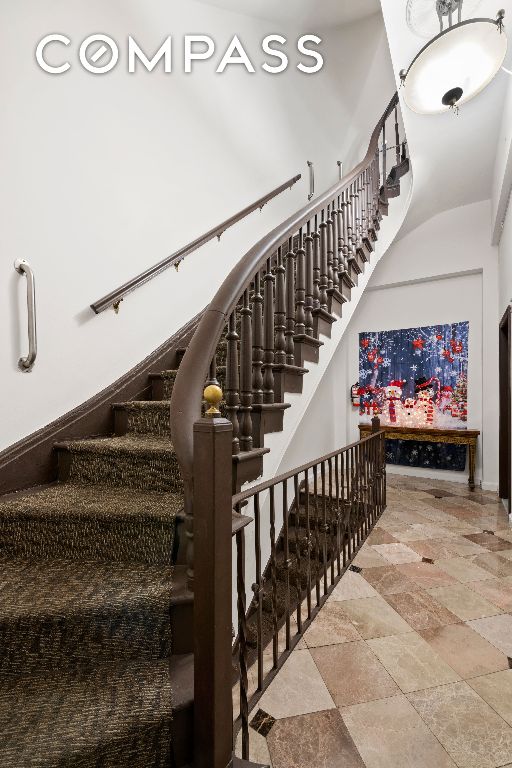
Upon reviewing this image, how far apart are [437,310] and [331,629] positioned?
14.2 feet

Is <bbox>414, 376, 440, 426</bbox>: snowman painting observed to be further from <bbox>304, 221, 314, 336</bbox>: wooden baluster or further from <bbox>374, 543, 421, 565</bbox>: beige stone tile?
<bbox>304, 221, 314, 336</bbox>: wooden baluster

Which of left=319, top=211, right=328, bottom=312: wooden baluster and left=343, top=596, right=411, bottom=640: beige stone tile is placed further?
left=319, top=211, right=328, bottom=312: wooden baluster

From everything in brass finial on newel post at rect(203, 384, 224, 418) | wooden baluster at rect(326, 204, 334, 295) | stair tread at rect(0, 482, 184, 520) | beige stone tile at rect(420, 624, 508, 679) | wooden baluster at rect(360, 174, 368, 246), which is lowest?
beige stone tile at rect(420, 624, 508, 679)

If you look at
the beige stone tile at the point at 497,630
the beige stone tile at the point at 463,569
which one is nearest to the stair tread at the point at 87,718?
the beige stone tile at the point at 497,630

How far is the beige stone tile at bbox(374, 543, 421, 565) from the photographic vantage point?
2.55m

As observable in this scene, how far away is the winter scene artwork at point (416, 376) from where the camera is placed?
4.73 meters

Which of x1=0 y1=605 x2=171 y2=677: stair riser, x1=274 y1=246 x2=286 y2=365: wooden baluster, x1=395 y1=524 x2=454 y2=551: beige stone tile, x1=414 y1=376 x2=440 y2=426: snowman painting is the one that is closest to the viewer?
x1=0 y1=605 x2=171 y2=677: stair riser

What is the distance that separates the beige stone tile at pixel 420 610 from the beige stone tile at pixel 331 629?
0.99 ft

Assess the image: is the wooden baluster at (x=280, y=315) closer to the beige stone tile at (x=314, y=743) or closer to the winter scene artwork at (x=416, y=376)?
the beige stone tile at (x=314, y=743)

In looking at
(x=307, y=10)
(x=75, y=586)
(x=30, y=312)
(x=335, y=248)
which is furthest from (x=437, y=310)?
(x=75, y=586)

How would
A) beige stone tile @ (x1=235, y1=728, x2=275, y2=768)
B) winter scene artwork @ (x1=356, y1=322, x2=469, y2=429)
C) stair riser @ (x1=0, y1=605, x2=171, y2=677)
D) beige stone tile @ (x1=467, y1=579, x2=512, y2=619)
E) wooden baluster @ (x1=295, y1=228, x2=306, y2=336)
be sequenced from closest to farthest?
stair riser @ (x1=0, y1=605, x2=171, y2=677) → beige stone tile @ (x1=235, y1=728, x2=275, y2=768) → beige stone tile @ (x1=467, y1=579, x2=512, y2=619) → wooden baluster @ (x1=295, y1=228, x2=306, y2=336) → winter scene artwork @ (x1=356, y1=322, x2=469, y2=429)

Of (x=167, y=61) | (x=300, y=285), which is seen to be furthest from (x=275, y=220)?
(x=300, y=285)

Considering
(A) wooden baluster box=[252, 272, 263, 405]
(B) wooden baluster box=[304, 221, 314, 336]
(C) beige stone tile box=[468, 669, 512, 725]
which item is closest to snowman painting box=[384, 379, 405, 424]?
(B) wooden baluster box=[304, 221, 314, 336]

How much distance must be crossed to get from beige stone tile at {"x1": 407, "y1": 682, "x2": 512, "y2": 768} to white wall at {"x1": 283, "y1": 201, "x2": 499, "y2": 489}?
3.05 meters
